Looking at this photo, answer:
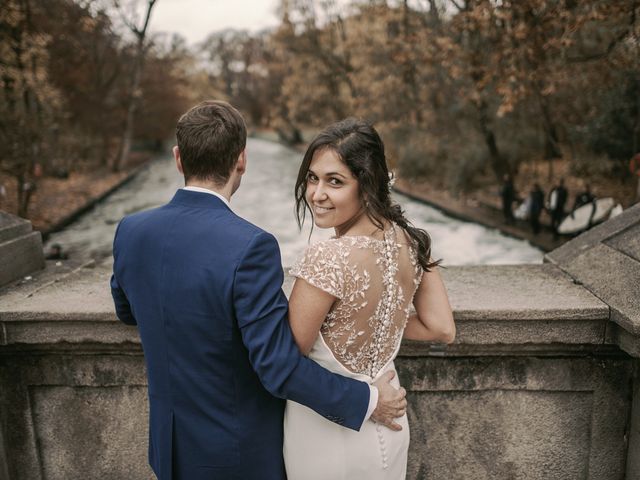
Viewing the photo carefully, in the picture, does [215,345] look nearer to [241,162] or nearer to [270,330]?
[270,330]

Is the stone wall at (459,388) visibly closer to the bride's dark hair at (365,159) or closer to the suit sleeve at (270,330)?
the bride's dark hair at (365,159)

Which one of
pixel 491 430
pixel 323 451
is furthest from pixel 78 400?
pixel 491 430

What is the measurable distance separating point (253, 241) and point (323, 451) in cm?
78

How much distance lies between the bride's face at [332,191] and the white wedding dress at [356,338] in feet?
0.37

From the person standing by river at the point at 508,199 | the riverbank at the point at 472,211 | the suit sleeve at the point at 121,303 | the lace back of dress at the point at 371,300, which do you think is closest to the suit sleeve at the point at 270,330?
the lace back of dress at the point at 371,300

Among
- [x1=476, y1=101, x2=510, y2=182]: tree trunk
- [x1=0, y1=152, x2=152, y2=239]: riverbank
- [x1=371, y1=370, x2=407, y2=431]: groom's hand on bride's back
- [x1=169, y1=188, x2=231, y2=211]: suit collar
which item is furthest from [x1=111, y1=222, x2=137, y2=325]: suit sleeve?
[x1=476, y1=101, x2=510, y2=182]: tree trunk

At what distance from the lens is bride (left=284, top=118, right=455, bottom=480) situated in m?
1.60

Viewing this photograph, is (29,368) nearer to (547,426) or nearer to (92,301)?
(92,301)

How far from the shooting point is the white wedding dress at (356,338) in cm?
161

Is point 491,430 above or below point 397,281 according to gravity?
below

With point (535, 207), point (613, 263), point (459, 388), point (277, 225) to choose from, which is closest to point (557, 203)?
point (535, 207)

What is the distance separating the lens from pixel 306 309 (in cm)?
159

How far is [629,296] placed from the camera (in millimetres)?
2078

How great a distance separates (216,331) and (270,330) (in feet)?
0.60
